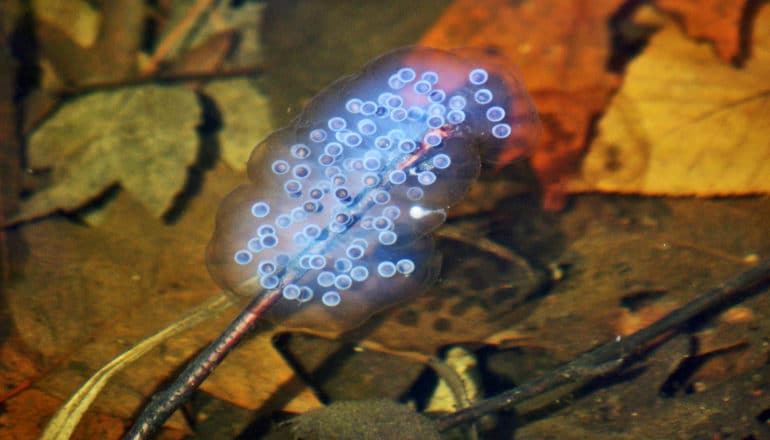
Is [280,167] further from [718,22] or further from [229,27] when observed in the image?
[718,22]

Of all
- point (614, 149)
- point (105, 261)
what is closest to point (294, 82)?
point (105, 261)

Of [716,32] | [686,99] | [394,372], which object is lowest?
[394,372]

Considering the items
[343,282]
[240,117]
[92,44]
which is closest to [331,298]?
[343,282]

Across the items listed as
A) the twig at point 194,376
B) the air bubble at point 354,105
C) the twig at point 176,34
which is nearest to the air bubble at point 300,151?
the air bubble at point 354,105

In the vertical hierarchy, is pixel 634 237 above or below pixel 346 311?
above

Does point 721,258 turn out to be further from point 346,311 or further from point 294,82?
point 294,82

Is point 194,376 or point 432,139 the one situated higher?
point 432,139
